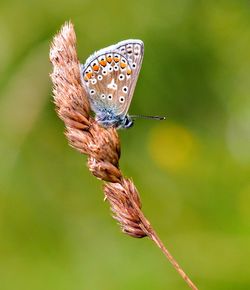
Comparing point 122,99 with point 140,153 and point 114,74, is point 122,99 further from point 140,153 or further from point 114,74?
point 140,153

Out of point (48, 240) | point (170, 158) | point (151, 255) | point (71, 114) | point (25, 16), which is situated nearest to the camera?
point (71, 114)

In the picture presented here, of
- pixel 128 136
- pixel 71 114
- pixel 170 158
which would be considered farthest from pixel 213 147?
pixel 71 114

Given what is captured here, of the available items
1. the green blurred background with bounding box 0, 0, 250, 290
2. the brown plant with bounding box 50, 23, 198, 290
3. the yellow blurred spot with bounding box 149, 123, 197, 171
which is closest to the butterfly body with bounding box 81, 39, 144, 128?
the brown plant with bounding box 50, 23, 198, 290

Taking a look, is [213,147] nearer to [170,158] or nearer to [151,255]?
[170,158]

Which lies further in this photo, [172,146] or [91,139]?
[172,146]

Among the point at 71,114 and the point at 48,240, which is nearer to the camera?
the point at 71,114

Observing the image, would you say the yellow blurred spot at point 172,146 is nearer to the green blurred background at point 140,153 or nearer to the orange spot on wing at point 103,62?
the green blurred background at point 140,153

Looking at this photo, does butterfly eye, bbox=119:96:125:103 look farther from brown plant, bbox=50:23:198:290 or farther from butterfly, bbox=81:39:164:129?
brown plant, bbox=50:23:198:290

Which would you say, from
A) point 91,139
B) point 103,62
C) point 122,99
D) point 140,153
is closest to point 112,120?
point 122,99
